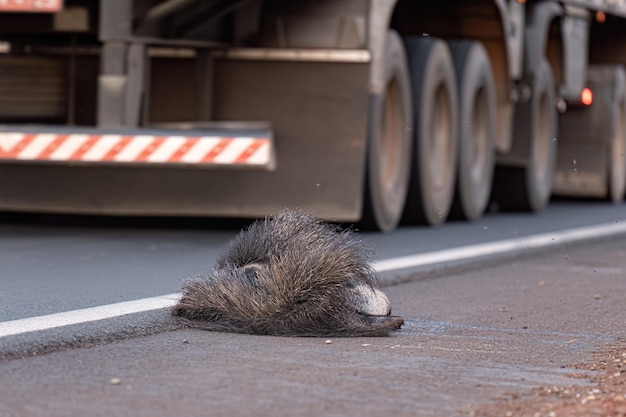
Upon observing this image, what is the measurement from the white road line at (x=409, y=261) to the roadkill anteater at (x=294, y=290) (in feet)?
1.09

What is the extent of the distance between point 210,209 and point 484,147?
151 inches

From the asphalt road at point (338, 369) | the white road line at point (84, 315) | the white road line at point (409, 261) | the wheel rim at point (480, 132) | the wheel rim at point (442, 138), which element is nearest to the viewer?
the asphalt road at point (338, 369)

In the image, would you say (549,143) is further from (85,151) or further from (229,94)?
(85,151)

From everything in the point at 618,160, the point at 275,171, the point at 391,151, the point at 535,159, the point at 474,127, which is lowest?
the point at 618,160

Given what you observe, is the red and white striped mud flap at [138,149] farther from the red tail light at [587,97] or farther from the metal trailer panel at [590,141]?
the metal trailer panel at [590,141]

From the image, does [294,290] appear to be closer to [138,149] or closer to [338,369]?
[338,369]

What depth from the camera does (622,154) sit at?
18.4 metres

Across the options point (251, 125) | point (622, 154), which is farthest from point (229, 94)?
point (622, 154)

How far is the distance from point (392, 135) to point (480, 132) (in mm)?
2224

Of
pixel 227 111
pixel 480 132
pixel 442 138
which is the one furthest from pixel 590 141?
pixel 227 111

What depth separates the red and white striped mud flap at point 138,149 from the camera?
10.1 m

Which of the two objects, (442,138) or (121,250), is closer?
(121,250)

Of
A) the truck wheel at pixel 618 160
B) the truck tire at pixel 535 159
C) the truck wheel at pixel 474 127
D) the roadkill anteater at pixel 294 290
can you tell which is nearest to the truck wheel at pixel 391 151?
the truck wheel at pixel 474 127

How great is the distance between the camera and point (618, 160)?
718 inches
